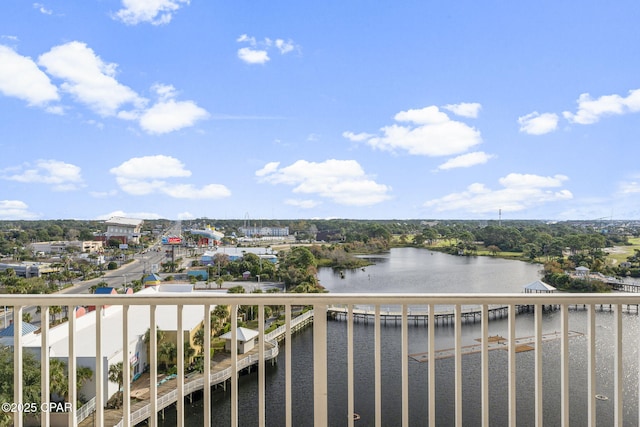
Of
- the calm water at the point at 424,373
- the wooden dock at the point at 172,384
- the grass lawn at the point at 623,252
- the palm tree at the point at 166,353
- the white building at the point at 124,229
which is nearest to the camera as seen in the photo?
Answer: the wooden dock at the point at 172,384

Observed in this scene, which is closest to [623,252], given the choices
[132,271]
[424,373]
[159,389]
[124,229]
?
[159,389]

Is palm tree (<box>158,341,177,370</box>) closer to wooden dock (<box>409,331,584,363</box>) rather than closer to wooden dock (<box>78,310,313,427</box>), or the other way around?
wooden dock (<box>78,310,313,427</box>)

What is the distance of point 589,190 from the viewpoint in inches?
203

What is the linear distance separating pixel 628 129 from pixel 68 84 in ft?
21.8

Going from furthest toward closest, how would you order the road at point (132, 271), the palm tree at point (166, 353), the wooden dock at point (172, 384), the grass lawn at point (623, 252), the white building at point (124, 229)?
the white building at point (124, 229), the road at point (132, 271), the grass lawn at point (623, 252), the palm tree at point (166, 353), the wooden dock at point (172, 384)

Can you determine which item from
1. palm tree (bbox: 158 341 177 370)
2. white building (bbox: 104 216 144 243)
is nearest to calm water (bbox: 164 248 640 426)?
palm tree (bbox: 158 341 177 370)

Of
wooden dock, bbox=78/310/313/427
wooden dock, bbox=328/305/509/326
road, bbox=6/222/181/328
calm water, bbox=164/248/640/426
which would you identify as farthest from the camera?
calm water, bbox=164/248/640/426

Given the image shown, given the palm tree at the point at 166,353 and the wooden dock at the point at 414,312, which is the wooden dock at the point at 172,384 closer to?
the palm tree at the point at 166,353

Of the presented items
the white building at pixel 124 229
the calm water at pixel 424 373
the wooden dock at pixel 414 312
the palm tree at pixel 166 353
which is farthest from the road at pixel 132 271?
the wooden dock at pixel 414 312

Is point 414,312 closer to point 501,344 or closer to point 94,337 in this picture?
point 501,344

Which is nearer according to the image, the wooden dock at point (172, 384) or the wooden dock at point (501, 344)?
the wooden dock at point (172, 384)

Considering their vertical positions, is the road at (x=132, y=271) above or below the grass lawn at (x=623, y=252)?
below

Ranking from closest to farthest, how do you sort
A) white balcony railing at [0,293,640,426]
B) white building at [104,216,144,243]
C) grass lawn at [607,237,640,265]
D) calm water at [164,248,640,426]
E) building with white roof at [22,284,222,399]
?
white balcony railing at [0,293,640,426] → building with white roof at [22,284,222,399] → grass lawn at [607,237,640,265] → calm water at [164,248,640,426] → white building at [104,216,144,243]

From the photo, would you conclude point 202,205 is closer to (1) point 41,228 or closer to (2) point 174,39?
(1) point 41,228
